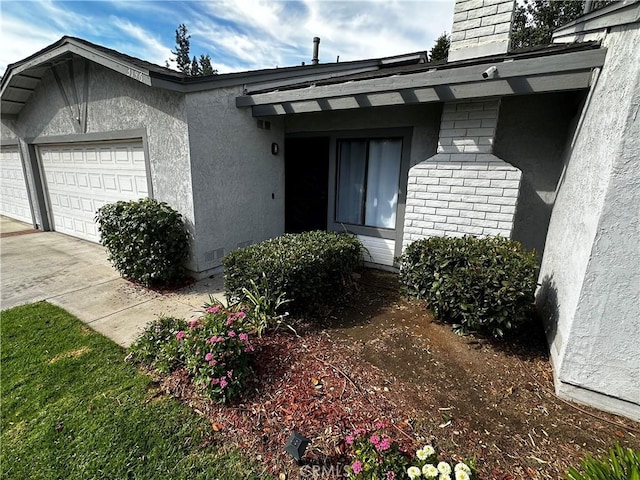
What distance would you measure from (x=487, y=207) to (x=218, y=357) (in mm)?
4102

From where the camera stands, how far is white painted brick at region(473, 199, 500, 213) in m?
4.32

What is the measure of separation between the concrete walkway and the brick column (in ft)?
12.3

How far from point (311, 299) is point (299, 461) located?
6.58ft

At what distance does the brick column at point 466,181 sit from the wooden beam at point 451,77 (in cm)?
59

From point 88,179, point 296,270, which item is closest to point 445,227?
point 296,270

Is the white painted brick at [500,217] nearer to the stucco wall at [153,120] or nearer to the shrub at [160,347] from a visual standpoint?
the shrub at [160,347]

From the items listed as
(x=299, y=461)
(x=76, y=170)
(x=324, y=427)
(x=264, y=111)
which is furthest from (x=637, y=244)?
(x=76, y=170)

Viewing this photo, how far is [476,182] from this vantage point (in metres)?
4.39

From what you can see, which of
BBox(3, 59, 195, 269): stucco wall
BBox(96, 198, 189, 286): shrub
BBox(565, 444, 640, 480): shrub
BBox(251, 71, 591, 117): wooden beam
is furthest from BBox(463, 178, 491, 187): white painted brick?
BBox(96, 198, 189, 286): shrub

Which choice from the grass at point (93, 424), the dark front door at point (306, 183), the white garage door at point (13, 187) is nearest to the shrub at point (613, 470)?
the grass at point (93, 424)

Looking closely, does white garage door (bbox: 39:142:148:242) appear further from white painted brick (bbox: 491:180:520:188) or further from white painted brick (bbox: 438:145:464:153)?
white painted brick (bbox: 491:180:520:188)

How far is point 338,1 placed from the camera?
21.2 ft

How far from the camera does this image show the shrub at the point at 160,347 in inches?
120

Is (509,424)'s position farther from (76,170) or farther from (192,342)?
(76,170)
